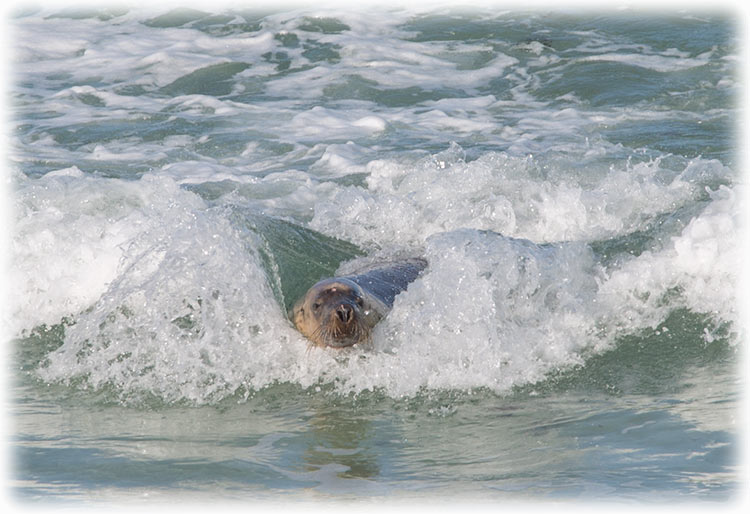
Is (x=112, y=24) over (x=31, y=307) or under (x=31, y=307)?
over

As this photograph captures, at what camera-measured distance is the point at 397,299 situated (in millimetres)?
5988

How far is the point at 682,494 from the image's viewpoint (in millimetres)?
3779

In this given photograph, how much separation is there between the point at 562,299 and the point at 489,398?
1338 millimetres

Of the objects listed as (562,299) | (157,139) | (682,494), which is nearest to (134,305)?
(562,299)

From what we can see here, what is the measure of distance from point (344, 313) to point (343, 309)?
1.0 inches

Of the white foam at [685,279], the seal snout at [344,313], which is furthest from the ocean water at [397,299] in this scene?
the seal snout at [344,313]

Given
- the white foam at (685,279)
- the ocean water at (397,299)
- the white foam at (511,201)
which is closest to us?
the ocean water at (397,299)

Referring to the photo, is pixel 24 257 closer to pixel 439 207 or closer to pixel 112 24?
pixel 439 207

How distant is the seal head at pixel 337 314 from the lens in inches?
221

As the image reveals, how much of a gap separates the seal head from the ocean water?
99 mm

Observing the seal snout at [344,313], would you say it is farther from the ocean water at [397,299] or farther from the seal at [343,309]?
the ocean water at [397,299]

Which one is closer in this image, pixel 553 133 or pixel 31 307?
pixel 31 307

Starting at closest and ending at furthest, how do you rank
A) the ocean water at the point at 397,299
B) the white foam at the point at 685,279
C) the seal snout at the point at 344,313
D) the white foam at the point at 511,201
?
the ocean water at the point at 397,299
the seal snout at the point at 344,313
the white foam at the point at 685,279
the white foam at the point at 511,201

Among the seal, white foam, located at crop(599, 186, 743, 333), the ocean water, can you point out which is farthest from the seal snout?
white foam, located at crop(599, 186, 743, 333)
